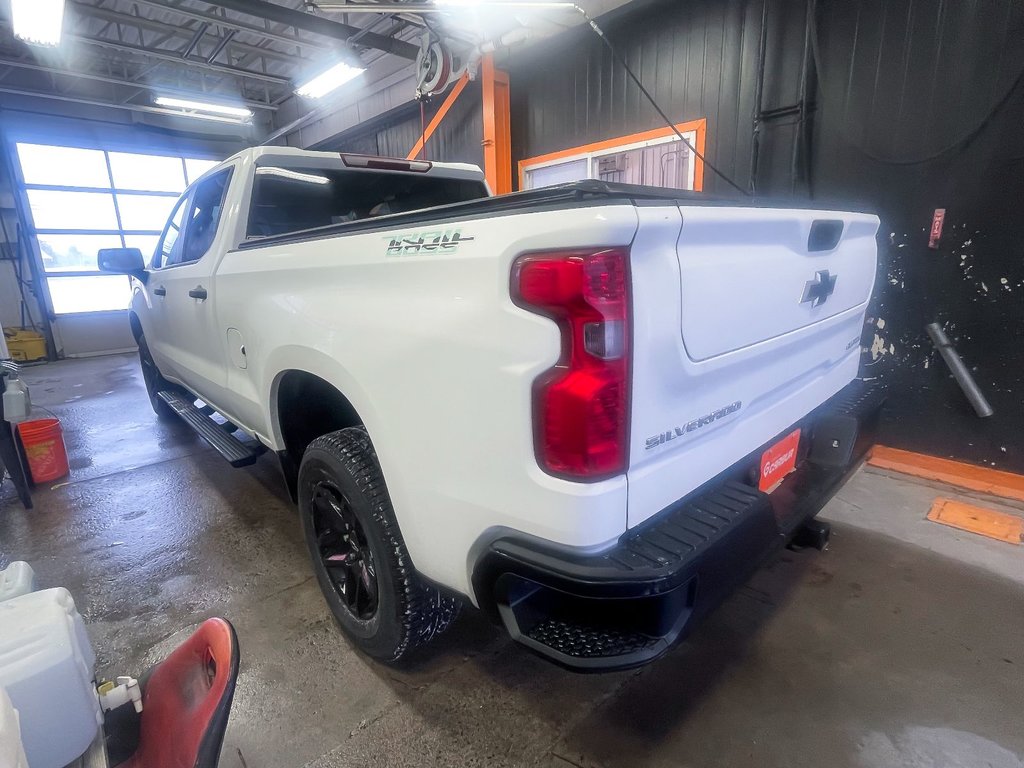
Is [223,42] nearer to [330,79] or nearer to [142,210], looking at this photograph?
[330,79]

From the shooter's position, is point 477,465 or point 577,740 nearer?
point 477,465

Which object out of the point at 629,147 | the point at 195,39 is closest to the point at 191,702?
the point at 629,147

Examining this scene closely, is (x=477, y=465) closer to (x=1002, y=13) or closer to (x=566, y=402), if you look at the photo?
(x=566, y=402)

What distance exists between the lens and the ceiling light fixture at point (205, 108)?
887 cm

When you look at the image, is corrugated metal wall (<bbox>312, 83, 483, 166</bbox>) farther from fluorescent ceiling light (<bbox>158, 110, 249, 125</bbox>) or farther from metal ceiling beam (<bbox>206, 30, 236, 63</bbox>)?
fluorescent ceiling light (<bbox>158, 110, 249, 125</bbox>)

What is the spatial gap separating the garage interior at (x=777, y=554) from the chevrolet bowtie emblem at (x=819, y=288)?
26cm

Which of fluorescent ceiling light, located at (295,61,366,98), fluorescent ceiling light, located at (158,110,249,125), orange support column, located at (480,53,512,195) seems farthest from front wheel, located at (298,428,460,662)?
fluorescent ceiling light, located at (158,110,249,125)

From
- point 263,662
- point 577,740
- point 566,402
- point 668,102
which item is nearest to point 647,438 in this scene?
point 566,402

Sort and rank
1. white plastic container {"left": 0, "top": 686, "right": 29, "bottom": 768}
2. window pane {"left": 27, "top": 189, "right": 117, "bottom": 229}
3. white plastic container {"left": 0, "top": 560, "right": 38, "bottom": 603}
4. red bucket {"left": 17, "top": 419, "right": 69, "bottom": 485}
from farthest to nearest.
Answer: window pane {"left": 27, "top": 189, "right": 117, "bottom": 229} → red bucket {"left": 17, "top": 419, "right": 69, "bottom": 485} → white plastic container {"left": 0, "top": 560, "right": 38, "bottom": 603} → white plastic container {"left": 0, "top": 686, "right": 29, "bottom": 768}

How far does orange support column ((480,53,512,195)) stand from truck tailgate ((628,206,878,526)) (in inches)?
176

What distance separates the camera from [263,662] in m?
1.81

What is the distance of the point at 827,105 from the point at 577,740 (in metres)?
3.96

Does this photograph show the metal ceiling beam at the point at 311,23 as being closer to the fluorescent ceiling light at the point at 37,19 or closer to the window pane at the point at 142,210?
the fluorescent ceiling light at the point at 37,19

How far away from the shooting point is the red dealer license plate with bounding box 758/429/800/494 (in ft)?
4.87
